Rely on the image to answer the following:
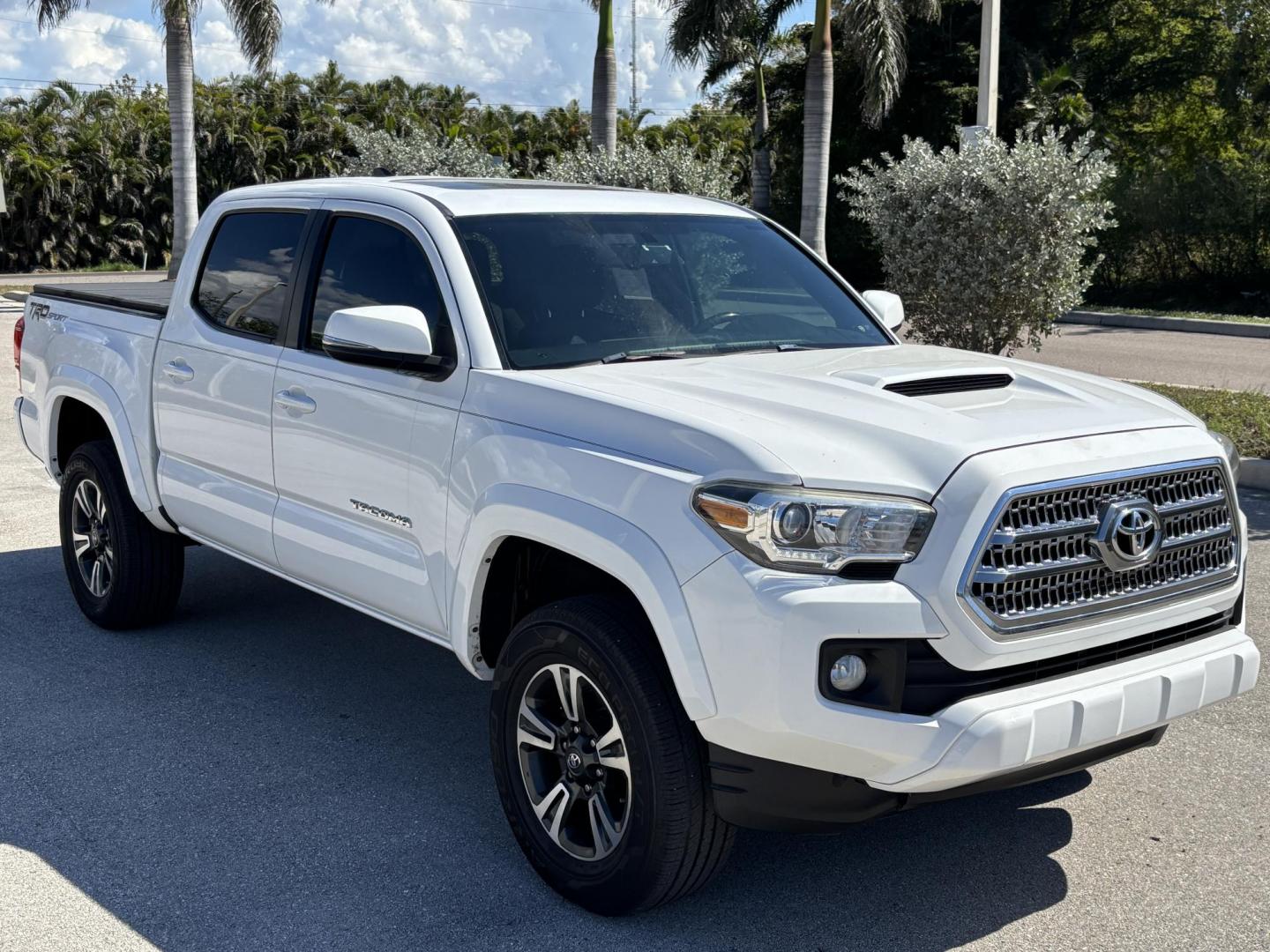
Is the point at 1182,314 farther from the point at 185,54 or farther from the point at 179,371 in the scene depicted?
the point at 179,371

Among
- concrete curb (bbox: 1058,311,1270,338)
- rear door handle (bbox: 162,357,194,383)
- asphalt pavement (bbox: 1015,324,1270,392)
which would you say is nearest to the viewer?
rear door handle (bbox: 162,357,194,383)

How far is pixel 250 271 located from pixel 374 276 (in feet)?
Result: 2.84

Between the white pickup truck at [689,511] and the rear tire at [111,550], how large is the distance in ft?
2.42

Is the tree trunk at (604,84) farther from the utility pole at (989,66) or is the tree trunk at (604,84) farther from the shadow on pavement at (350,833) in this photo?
the shadow on pavement at (350,833)

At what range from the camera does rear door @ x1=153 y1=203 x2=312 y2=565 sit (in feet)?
16.2

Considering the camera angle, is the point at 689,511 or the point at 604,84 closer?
the point at 689,511

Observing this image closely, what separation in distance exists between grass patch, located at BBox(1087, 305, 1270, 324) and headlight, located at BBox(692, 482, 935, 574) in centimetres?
2153

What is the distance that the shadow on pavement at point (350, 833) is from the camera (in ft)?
11.8

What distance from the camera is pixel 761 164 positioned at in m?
46.5

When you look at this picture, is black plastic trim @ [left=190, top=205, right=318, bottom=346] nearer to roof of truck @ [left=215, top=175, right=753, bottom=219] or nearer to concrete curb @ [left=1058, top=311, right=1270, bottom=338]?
roof of truck @ [left=215, top=175, right=753, bottom=219]

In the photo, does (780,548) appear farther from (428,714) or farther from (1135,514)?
(428,714)

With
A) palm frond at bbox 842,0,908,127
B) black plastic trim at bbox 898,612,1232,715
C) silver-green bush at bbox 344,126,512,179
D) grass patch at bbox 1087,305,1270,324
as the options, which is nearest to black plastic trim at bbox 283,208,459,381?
black plastic trim at bbox 898,612,1232,715

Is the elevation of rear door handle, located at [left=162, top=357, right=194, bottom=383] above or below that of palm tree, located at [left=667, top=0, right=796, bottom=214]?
below

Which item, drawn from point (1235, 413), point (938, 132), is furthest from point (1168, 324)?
point (938, 132)
